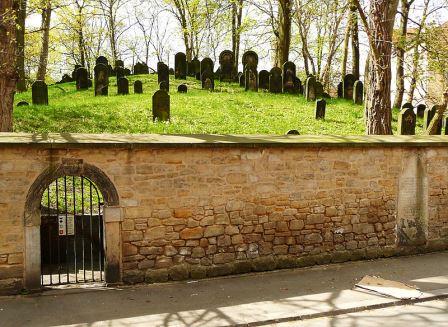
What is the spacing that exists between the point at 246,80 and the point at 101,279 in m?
15.2

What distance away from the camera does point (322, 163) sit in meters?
9.15

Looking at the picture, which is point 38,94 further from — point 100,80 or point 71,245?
point 71,245

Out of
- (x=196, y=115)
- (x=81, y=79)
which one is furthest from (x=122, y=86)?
(x=196, y=115)

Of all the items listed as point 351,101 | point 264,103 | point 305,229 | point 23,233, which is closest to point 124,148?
point 23,233

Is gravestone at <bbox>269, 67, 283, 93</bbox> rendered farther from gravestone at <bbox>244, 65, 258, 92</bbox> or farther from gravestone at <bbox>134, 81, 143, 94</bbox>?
gravestone at <bbox>134, 81, 143, 94</bbox>

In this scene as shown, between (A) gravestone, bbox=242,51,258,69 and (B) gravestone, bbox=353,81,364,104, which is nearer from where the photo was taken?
(B) gravestone, bbox=353,81,364,104

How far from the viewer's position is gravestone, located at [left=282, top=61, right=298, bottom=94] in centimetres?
2219

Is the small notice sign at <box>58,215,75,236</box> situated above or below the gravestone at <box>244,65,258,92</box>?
→ below

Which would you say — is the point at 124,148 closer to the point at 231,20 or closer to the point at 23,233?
the point at 23,233

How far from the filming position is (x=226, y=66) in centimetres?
2561

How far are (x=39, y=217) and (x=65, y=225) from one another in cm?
71

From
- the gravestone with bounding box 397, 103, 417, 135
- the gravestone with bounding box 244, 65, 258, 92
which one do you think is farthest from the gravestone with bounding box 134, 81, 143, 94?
the gravestone with bounding box 397, 103, 417, 135

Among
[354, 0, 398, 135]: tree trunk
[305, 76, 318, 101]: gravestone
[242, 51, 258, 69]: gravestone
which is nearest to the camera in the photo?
[354, 0, 398, 135]: tree trunk

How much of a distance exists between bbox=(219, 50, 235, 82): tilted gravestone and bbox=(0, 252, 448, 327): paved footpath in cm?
1835
